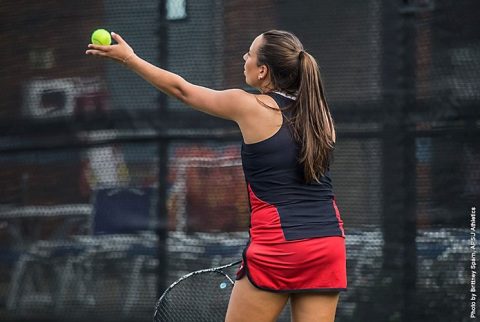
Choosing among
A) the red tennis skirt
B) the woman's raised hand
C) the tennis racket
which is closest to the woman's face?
the woman's raised hand

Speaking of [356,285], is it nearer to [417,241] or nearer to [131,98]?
[417,241]

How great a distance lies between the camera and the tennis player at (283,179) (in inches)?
127

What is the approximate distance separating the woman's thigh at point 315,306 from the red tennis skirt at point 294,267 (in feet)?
0.14

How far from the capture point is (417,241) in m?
4.59

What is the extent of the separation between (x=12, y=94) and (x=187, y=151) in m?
1.00

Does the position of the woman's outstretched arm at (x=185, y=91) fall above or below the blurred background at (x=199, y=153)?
above

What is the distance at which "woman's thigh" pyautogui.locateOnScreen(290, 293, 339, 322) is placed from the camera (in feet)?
10.7

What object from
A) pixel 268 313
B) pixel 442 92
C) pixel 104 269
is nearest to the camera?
pixel 268 313

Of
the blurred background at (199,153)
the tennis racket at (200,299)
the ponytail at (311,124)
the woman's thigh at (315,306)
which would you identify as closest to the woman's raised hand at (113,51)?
the ponytail at (311,124)

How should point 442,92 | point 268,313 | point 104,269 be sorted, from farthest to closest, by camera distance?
point 104,269 < point 442,92 < point 268,313

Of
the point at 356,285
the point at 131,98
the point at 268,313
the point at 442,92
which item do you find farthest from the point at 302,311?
the point at 131,98

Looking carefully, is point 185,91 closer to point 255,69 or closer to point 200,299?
point 255,69

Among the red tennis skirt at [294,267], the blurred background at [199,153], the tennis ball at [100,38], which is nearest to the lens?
the red tennis skirt at [294,267]

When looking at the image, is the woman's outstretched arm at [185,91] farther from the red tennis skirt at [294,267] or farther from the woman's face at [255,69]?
the red tennis skirt at [294,267]
